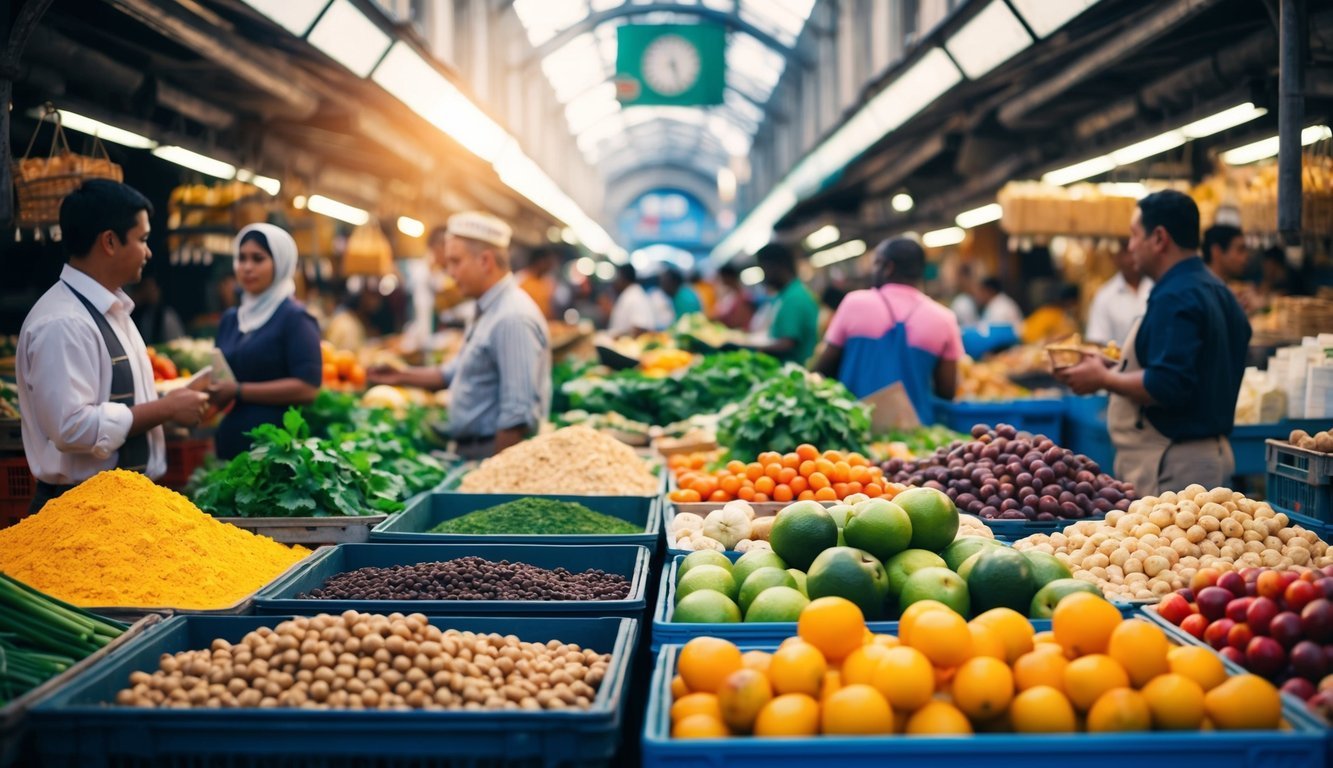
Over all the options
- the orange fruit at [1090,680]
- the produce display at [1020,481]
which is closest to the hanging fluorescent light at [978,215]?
the produce display at [1020,481]

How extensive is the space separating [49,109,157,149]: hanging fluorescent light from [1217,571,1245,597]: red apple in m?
5.07

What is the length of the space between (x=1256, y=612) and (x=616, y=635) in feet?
5.13

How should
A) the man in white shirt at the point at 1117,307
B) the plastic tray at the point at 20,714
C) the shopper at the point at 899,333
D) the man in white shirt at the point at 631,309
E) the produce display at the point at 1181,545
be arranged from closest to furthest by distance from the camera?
the plastic tray at the point at 20,714 → the produce display at the point at 1181,545 → the shopper at the point at 899,333 → the man in white shirt at the point at 1117,307 → the man in white shirt at the point at 631,309

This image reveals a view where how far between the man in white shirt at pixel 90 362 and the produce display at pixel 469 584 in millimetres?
1091

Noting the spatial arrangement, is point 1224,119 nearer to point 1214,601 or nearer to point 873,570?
point 1214,601

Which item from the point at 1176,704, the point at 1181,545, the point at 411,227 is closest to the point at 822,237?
the point at 411,227

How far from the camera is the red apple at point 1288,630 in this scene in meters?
2.29

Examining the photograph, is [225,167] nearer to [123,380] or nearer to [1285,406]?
[123,380]

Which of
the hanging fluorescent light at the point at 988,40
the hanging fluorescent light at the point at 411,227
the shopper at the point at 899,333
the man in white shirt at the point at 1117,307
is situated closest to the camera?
the hanging fluorescent light at the point at 988,40

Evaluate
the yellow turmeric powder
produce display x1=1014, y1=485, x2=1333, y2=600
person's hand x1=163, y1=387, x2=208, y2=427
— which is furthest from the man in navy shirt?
person's hand x1=163, y1=387, x2=208, y2=427

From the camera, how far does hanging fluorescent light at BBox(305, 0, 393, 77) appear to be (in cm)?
555

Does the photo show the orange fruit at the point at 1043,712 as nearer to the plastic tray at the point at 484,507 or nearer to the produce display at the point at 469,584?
the produce display at the point at 469,584

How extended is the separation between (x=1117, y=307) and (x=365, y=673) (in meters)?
7.50

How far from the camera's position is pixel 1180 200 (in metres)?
4.36
